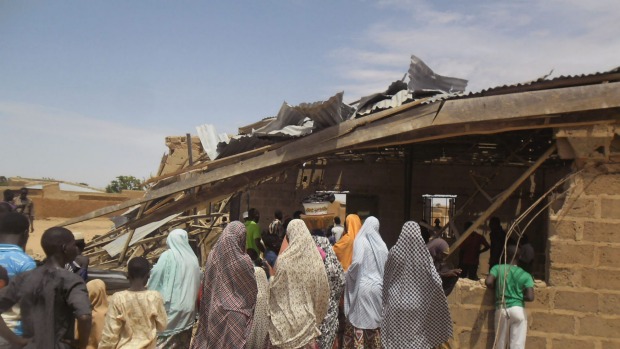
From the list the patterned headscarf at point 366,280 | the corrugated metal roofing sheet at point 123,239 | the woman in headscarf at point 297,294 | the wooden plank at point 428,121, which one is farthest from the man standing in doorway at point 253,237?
the woman in headscarf at point 297,294

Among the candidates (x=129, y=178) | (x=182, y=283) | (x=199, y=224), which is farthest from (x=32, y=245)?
(x=129, y=178)

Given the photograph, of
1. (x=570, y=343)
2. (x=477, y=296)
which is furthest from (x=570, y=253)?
(x=477, y=296)

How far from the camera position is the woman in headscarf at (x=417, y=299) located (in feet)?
15.9

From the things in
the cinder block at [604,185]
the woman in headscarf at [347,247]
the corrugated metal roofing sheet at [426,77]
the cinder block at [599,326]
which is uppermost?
the corrugated metal roofing sheet at [426,77]

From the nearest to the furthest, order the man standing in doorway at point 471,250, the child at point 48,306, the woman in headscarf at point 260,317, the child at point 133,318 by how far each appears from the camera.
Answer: the child at point 48,306
the child at point 133,318
the woman in headscarf at point 260,317
the man standing in doorway at point 471,250

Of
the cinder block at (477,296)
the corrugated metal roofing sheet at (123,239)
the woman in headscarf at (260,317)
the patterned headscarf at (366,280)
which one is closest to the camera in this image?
the woman in headscarf at (260,317)

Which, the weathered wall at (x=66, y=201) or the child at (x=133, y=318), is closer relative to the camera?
the child at (x=133, y=318)

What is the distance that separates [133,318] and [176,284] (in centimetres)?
82

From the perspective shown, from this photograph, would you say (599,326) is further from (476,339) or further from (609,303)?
(476,339)

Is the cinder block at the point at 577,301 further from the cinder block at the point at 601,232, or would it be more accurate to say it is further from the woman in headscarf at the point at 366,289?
the woman in headscarf at the point at 366,289

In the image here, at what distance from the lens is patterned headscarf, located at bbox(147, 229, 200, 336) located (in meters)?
4.83

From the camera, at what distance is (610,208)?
A: 5.46m

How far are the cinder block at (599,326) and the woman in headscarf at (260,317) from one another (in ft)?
10.0

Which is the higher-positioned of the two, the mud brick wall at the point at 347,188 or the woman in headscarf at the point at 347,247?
the mud brick wall at the point at 347,188
